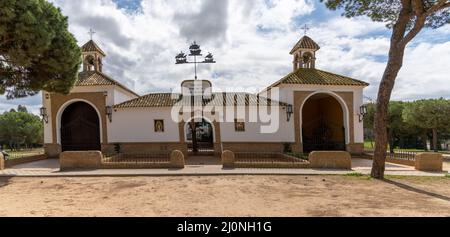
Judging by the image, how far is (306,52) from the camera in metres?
21.9

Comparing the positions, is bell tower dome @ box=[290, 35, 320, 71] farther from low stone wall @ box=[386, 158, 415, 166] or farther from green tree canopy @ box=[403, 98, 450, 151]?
green tree canopy @ box=[403, 98, 450, 151]

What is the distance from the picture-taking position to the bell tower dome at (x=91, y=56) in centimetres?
2166

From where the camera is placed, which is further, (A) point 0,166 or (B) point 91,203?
(A) point 0,166

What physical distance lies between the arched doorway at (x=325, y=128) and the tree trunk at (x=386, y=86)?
28.3 ft

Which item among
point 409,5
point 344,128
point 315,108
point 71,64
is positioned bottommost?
point 344,128

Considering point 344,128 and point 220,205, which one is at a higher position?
point 344,128

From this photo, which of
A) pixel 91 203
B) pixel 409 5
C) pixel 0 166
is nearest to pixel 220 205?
pixel 91 203

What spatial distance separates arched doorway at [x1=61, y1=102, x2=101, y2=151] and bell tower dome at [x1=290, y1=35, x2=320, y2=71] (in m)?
16.1

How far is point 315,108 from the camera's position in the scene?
24031 mm

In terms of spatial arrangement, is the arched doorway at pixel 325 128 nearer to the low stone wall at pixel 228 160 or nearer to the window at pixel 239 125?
the window at pixel 239 125

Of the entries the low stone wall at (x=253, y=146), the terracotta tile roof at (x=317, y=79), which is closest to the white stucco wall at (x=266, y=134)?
the low stone wall at (x=253, y=146)

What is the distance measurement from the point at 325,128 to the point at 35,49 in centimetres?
1880

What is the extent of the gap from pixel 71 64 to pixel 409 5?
45.8ft
